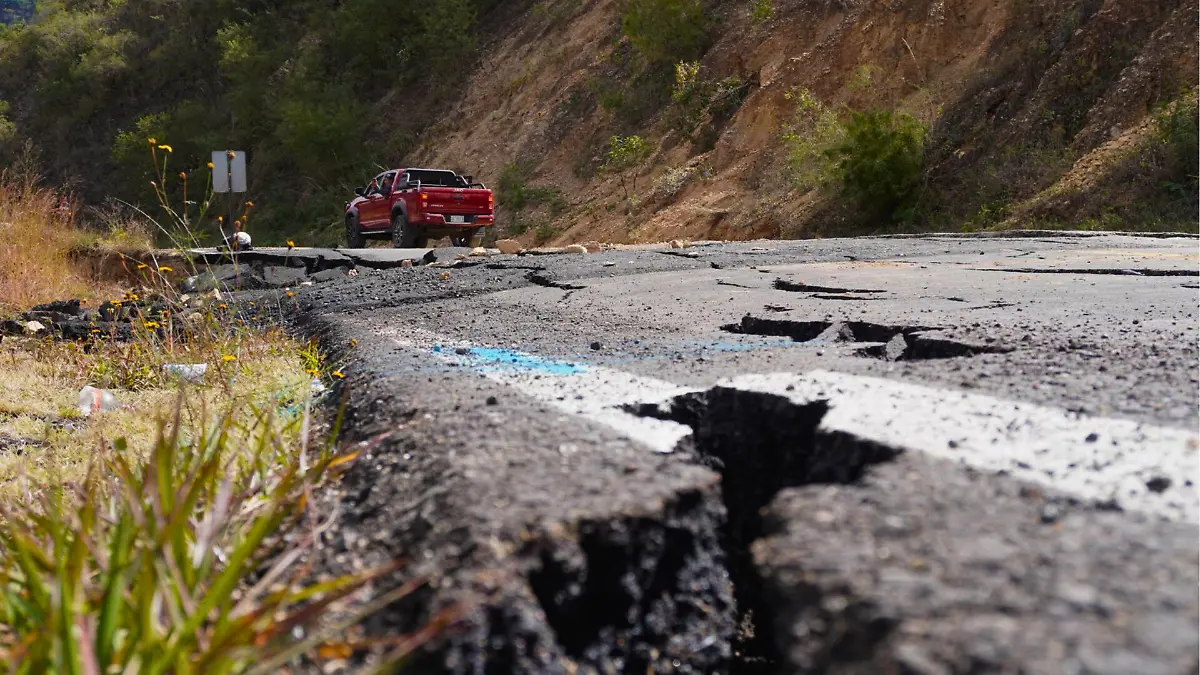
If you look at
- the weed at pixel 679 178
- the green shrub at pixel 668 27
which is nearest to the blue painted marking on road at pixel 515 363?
the weed at pixel 679 178

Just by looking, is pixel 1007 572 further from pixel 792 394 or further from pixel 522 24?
pixel 522 24

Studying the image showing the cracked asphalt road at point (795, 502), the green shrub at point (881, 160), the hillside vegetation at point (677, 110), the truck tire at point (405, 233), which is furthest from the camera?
the truck tire at point (405, 233)

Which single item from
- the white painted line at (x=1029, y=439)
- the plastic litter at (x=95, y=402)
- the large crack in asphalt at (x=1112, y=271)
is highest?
the large crack in asphalt at (x=1112, y=271)

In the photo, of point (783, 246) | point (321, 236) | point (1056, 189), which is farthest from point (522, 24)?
point (783, 246)

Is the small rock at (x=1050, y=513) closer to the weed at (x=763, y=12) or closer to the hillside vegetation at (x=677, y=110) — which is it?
the hillside vegetation at (x=677, y=110)

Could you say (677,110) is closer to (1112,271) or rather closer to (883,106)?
(883,106)

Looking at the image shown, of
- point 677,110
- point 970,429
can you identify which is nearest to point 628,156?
point 677,110

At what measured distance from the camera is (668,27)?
74.6 feet

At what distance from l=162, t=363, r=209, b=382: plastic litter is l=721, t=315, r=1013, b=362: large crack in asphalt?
2150 mm

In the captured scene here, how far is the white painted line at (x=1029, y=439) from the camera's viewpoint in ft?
5.04

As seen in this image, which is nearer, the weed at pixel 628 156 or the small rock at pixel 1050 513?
the small rock at pixel 1050 513

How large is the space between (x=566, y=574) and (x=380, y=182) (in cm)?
1755

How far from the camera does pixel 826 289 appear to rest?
17.7 ft

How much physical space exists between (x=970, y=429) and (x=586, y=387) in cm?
96
